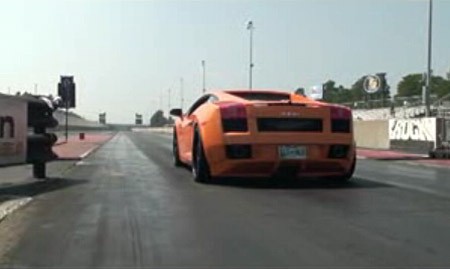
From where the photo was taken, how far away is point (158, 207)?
36.6ft

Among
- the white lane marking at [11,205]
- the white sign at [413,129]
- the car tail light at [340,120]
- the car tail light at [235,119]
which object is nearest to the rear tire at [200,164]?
the car tail light at [235,119]

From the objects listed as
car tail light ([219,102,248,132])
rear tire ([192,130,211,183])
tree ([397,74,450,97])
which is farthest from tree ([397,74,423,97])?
car tail light ([219,102,248,132])

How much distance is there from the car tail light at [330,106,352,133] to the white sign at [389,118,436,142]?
20762 mm

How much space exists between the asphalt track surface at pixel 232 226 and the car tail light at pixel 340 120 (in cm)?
97

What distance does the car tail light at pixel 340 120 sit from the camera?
14172 millimetres

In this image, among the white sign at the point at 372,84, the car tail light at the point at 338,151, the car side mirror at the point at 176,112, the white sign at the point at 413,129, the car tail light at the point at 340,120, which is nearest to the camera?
the car tail light at the point at 338,151

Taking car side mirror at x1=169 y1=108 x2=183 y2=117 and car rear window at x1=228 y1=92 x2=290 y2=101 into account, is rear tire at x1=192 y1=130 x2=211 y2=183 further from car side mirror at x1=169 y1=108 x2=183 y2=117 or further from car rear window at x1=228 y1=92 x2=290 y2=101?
car side mirror at x1=169 y1=108 x2=183 y2=117

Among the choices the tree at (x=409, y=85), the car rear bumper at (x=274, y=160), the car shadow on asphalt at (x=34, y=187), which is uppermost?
the tree at (x=409, y=85)

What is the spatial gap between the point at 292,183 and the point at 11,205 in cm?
511

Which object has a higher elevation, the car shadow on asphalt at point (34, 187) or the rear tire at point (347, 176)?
the rear tire at point (347, 176)

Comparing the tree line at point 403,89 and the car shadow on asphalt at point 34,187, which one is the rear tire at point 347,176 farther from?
the tree line at point 403,89

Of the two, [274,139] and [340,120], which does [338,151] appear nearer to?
[340,120]

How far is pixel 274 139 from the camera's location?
45.3 ft

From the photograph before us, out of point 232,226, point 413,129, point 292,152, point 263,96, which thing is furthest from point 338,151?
point 413,129
